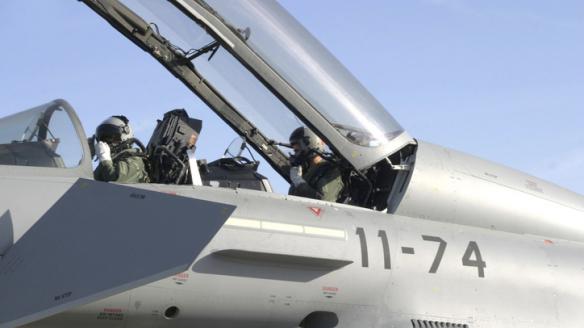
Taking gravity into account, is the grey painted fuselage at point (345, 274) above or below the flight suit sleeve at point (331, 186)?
below

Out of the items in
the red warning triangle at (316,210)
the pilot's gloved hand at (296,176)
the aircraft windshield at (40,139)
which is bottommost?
the red warning triangle at (316,210)

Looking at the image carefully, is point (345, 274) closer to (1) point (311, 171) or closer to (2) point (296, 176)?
(2) point (296, 176)

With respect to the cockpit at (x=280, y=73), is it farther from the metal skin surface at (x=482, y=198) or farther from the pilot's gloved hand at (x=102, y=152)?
the pilot's gloved hand at (x=102, y=152)

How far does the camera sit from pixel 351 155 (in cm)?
845

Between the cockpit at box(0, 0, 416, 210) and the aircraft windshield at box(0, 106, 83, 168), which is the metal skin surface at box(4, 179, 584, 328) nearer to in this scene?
the aircraft windshield at box(0, 106, 83, 168)

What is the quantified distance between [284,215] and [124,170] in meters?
1.58

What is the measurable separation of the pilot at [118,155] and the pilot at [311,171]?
5.38 feet

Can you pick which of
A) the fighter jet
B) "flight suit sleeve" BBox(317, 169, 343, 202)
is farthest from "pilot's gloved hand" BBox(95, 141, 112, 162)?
"flight suit sleeve" BBox(317, 169, 343, 202)

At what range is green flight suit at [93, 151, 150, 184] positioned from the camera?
749cm

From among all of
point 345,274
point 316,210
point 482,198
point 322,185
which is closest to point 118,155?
point 316,210

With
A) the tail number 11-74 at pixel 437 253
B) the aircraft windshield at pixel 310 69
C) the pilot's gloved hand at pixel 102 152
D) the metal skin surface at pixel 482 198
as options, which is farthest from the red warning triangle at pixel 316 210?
the pilot's gloved hand at pixel 102 152

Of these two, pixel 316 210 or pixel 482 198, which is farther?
pixel 482 198

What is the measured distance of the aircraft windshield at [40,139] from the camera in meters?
6.83

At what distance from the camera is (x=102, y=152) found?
7641 mm
